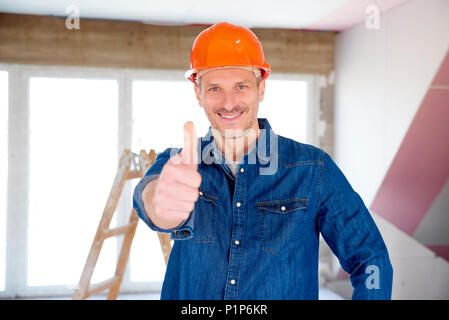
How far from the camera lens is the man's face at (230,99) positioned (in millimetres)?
1084

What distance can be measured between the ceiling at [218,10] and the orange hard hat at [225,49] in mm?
2312

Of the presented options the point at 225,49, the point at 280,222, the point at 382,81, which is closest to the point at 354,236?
the point at 280,222

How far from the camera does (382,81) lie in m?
3.55

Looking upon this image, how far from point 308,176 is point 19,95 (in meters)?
3.58

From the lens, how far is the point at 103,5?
3512 mm

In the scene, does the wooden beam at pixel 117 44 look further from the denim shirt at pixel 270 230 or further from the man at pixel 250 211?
the denim shirt at pixel 270 230

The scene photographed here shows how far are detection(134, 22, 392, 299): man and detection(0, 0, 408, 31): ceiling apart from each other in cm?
241

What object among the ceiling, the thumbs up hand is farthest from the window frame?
the thumbs up hand

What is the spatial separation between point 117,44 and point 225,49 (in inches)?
123

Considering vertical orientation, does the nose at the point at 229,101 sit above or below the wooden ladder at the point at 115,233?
above

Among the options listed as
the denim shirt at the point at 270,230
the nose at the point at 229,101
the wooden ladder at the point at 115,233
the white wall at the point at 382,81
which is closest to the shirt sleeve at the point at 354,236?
the denim shirt at the point at 270,230

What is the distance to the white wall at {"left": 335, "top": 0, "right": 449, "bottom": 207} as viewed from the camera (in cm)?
297

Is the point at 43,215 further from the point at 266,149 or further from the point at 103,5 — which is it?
the point at 266,149
